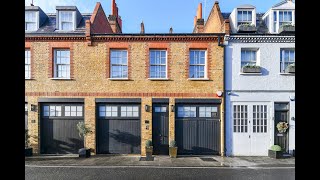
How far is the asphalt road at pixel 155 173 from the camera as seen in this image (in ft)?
26.9

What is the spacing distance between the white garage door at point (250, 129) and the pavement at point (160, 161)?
60 centimetres

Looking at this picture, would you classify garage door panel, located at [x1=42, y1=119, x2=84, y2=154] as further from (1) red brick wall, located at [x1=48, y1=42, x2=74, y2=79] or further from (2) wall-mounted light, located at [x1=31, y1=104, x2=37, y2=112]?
(1) red brick wall, located at [x1=48, y1=42, x2=74, y2=79]

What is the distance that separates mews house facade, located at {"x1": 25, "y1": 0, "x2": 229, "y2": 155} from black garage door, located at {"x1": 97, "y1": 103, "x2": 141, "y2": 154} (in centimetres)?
6

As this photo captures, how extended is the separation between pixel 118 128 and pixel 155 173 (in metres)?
4.28

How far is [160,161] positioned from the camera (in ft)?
34.3

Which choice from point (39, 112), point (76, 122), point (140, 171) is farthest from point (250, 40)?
point (39, 112)

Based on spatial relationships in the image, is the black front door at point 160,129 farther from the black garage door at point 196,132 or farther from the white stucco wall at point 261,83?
the white stucco wall at point 261,83

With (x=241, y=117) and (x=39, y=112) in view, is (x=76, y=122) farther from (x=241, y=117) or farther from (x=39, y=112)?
(x=241, y=117)

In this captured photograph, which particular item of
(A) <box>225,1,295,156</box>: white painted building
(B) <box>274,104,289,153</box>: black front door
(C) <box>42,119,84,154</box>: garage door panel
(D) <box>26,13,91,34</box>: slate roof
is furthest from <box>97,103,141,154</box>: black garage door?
(B) <box>274,104,289,153</box>: black front door

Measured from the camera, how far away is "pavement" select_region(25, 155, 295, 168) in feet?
32.4
